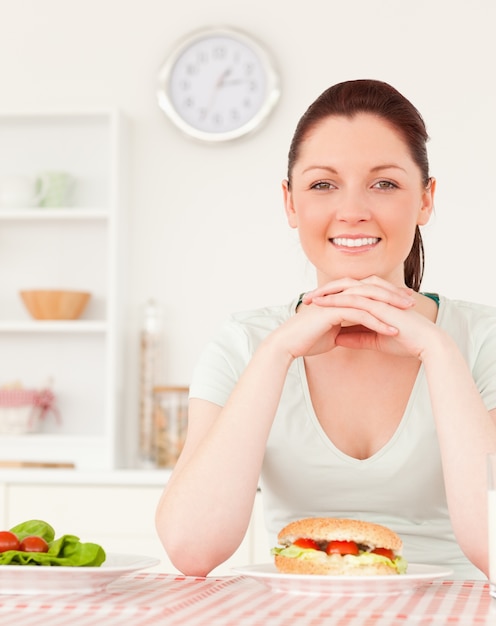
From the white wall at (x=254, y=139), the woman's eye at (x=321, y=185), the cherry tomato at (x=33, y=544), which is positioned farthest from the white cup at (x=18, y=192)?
the cherry tomato at (x=33, y=544)

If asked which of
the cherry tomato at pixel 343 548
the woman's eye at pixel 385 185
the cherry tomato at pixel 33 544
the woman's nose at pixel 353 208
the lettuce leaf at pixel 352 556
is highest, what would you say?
the woman's eye at pixel 385 185

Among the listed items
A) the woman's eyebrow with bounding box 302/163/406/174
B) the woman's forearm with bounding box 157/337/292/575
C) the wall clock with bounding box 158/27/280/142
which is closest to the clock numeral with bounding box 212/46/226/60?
the wall clock with bounding box 158/27/280/142

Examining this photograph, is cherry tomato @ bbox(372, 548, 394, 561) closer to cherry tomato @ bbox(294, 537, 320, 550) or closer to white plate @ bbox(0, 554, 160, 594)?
cherry tomato @ bbox(294, 537, 320, 550)

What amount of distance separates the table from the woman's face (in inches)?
23.4

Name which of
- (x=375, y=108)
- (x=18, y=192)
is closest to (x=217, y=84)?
(x=18, y=192)

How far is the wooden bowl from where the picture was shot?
333cm

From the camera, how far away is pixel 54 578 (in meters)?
1.08

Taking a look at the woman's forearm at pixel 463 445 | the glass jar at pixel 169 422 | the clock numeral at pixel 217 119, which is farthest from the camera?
the clock numeral at pixel 217 119

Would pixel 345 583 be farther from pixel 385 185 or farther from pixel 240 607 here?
pixel 385 185

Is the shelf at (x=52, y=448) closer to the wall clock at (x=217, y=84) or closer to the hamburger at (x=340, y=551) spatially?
the wall clock at (x=217, y=84)

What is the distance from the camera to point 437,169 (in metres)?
3.36

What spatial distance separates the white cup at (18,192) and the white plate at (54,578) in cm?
245

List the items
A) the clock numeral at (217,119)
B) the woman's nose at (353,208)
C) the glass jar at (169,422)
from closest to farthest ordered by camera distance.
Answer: the woman's nose at (353,208) → the glass jar at (169,422) → the clock numeral at (217,119)

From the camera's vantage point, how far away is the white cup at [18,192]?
11.1 ft
